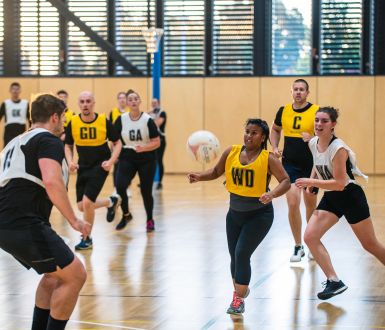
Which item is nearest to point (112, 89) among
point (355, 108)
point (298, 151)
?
point (355, 108)

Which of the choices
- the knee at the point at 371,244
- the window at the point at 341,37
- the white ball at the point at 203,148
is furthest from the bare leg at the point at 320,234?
the window at the point at 341,37

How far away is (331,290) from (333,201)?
27.6 inches

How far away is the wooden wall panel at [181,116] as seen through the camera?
72.2 ft

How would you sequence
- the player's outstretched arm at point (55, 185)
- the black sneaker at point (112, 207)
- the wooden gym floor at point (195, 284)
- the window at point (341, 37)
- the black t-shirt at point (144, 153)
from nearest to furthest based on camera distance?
1. the player's outstretched arm at point (55, 185)
2. the wooden gym floor at point (195, 284)
3. the black t-shirt at point (144, 153)
4. the black sneaker at point (112, 207)
5. the window at point (341, 37)

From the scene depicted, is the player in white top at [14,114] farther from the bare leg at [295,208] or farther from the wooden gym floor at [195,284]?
the bare leg at [295,208]

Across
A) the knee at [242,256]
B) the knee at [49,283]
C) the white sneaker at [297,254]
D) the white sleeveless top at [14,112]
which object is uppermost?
the white sleeveless top at [14,112]

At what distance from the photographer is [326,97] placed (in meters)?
21.6

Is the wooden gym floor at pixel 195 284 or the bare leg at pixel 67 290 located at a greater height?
the bare leg at pixel 67 290

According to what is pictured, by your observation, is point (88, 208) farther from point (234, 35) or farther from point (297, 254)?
point (234, 35)

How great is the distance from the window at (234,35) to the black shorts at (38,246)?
17.4 m

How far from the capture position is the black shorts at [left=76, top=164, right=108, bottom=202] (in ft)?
33.1

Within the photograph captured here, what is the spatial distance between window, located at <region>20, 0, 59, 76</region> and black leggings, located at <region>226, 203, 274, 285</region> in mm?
16119

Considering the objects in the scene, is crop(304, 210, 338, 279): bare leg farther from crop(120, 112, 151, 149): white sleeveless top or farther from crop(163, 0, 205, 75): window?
crop(163, 0, 205, 75): window

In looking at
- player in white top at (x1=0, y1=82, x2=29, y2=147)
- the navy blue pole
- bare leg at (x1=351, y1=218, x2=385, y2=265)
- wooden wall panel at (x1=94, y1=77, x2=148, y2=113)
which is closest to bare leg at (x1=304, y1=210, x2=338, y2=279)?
bare leg at (x1=351, y1=218, x2=385, y2=265)
